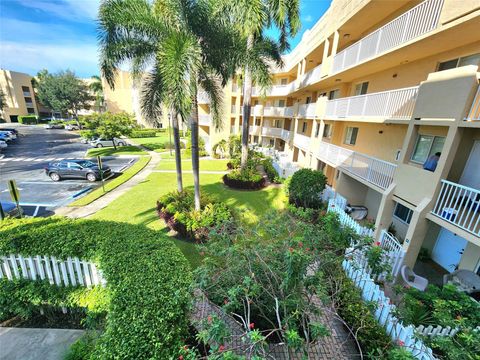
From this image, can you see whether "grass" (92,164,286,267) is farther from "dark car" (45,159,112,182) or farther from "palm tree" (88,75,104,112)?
"palm tree" (88,75,104,112)

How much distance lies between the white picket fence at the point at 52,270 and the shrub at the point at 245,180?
463 inches

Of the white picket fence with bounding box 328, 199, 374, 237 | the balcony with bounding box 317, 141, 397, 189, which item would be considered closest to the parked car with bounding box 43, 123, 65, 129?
the balcony with bounding box 317, 141, 397, 189

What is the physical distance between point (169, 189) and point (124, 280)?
12088 millimetres

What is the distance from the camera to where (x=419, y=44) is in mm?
7664

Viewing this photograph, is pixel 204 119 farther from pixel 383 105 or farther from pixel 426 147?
pixel 426 147

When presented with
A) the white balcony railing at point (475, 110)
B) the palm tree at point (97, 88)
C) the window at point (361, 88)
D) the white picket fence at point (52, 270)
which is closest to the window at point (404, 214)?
the white balcony railing at point (475, 110)

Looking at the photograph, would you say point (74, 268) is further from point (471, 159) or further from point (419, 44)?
point (419, 44)

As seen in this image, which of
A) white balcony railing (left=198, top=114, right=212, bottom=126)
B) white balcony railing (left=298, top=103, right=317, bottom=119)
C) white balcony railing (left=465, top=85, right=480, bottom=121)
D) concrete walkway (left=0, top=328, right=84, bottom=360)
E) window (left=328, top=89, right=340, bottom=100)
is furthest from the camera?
white balcony railing (left=198, top=114, right=212, bottom=126)

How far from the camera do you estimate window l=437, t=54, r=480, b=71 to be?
7081 mm

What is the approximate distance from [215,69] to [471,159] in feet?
33.4

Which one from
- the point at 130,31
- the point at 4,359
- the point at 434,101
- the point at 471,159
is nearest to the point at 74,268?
the point at 4,359

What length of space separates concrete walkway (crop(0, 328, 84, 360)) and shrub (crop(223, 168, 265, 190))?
40.6 feet

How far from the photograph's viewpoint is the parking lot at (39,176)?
13.8 metres

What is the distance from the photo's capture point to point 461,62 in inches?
296
